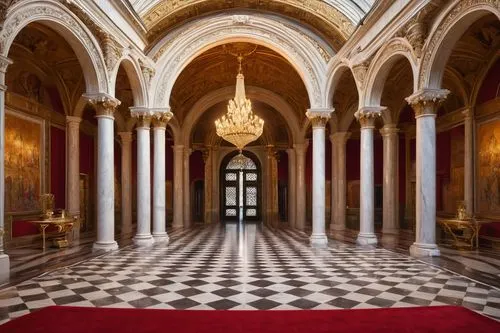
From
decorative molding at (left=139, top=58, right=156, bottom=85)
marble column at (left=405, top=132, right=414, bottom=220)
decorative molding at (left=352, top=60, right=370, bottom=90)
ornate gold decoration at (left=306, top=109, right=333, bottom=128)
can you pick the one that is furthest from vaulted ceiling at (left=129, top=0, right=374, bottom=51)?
marble column at (left=405, top=132, right=414, bottom=220)

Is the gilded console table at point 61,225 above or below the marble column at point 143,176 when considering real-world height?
below

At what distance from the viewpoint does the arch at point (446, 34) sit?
661cm

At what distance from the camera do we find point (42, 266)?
7.88 meters

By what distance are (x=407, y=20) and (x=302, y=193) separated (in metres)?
10.1

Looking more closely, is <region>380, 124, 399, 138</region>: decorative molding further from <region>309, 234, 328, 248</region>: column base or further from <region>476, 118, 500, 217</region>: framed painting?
<region>309, 234, 328, 248</region>: column base

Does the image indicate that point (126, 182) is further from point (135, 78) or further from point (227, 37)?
point (227, 37)

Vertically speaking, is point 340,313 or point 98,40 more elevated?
point 98,40

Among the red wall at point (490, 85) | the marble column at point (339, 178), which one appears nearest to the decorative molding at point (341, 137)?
the marble column at point (339, 178)

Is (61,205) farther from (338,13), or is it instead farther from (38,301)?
(338,13)

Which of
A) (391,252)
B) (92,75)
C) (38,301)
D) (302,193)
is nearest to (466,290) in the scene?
(391,252)

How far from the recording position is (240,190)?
23094 mm

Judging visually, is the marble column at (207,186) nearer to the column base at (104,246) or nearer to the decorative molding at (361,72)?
the column base at (104,246)

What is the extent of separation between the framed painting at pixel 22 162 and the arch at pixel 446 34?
10964 millimetres

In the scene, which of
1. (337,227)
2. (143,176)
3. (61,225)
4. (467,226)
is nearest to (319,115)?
(467,226)
